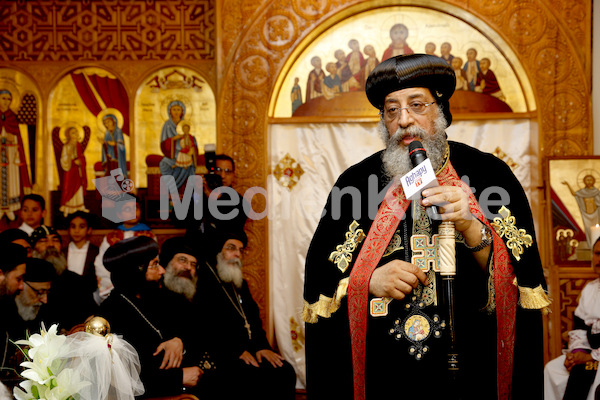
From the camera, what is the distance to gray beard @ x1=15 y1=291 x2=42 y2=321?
4.42 meters

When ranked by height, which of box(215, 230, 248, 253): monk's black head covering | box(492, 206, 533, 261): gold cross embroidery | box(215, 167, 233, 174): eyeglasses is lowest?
box(215, 230, 248, 253): monk's black head covering

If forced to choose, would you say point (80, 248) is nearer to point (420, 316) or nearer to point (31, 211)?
point (31, 211)

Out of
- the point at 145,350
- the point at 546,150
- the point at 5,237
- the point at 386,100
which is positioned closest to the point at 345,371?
the point at 386,100

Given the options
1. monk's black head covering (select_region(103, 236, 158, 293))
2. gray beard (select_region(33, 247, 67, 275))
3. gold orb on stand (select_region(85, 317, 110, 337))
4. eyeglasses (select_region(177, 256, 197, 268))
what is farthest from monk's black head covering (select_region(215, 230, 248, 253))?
gold orb on stand (select_region(85, 317, 110, 337))

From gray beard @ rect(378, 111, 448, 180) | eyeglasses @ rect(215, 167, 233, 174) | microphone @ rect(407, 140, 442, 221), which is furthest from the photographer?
eyeglasses @ rect(215, 167, 233, 174)

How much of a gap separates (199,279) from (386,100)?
3.57m

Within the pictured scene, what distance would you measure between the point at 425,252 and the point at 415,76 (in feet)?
2.13

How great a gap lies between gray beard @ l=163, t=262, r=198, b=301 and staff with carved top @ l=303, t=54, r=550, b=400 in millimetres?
2798

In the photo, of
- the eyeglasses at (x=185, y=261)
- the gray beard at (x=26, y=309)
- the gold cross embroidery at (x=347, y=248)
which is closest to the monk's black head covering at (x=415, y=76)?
the gold cross embroidery at (x=347, y=248)

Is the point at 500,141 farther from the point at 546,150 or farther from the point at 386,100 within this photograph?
the point at 386,100

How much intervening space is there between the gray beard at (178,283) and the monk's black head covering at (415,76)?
3126 millimetres

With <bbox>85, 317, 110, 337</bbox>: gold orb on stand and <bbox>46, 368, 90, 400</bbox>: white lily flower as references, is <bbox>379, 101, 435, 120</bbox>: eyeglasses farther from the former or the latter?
<bbox>46, 368, 90, 400</bbox>: white lily flower

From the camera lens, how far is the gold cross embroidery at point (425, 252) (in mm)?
2301

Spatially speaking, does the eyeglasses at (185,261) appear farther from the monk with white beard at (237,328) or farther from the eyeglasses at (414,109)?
the eyeglasses at (414,109)
